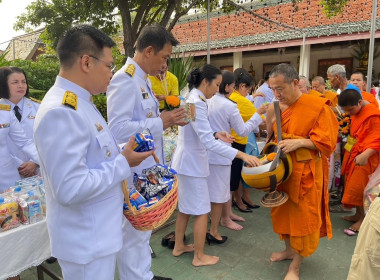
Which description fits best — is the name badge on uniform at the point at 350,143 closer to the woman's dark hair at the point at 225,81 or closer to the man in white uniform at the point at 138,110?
the woman's dark hair at the point at 225,81

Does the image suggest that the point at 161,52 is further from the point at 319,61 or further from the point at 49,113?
the point at 319,61

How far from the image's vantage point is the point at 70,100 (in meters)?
1.22

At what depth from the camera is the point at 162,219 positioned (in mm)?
1485

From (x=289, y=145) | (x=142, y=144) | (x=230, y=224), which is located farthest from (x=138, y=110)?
(x=230, y=224)

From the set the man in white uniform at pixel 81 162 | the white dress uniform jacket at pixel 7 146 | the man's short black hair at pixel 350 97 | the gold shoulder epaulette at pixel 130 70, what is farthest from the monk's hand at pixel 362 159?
the white dress uniform jacket at pixel 7 146

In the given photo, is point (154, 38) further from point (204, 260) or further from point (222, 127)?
point (204, 260)

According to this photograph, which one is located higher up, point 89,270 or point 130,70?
point 130,70

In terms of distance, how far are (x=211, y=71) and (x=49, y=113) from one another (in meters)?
1.79

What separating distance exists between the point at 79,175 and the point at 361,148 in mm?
3178

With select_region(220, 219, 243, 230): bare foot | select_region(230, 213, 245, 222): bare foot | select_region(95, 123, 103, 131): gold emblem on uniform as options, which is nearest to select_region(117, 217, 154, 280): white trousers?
select_region(95, 123, 103, 131): gold emblem on uniform

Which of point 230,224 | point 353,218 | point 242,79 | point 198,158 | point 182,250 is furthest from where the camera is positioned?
point 242,79

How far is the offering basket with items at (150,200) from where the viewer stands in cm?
142

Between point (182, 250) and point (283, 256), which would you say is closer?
point (283, 256)

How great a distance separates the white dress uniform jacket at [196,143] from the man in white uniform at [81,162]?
1.21m
